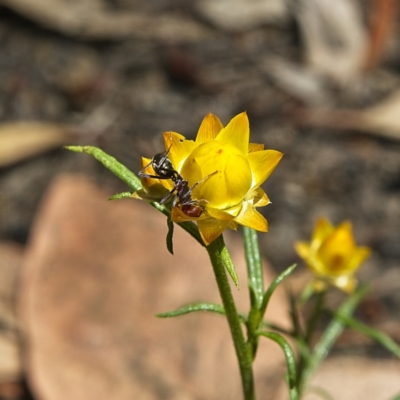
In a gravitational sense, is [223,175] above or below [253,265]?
above

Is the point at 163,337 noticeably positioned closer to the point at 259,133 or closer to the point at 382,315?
the point at 382,315

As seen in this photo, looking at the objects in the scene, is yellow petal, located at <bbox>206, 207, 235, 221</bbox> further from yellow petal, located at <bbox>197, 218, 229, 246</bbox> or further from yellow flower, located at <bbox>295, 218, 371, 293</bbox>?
yellow flower, located at <bbox>295, 218, 371, 293</bbox>

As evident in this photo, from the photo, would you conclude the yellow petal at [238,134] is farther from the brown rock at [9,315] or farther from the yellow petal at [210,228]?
the brown rock at [9,315]

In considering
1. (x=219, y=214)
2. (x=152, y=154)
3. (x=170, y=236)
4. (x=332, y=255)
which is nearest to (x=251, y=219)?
(x=219, y=214)

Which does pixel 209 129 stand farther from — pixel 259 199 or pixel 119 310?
pixel 119 310

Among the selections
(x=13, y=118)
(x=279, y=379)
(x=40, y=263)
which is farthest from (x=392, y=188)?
(x=13, y=118)
